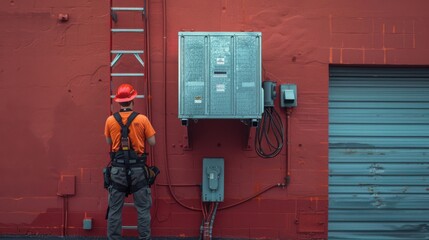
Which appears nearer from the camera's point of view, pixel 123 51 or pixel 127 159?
pixel 127 159

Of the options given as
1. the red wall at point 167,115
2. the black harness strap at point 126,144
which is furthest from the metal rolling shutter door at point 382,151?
the black harness strap at point 126,144

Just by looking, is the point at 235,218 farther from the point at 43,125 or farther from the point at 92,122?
the point at 43,125

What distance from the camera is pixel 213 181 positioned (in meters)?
6.39

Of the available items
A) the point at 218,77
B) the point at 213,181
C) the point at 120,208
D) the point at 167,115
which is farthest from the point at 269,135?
the point at 120,208

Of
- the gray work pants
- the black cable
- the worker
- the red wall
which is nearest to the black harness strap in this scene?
the worker

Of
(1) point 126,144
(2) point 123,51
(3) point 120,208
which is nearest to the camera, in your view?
(1) point 126,144

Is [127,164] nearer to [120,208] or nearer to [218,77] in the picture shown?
[120,208]

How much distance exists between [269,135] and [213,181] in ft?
3.33

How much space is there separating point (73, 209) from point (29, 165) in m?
0.86

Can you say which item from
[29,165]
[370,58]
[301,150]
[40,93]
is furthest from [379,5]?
[29,165]

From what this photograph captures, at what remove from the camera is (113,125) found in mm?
5645

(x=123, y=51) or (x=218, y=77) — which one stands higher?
(x=123, y=51)

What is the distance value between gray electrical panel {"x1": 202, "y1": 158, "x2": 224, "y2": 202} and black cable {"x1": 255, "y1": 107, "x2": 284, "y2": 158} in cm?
59

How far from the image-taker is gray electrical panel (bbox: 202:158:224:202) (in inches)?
252
